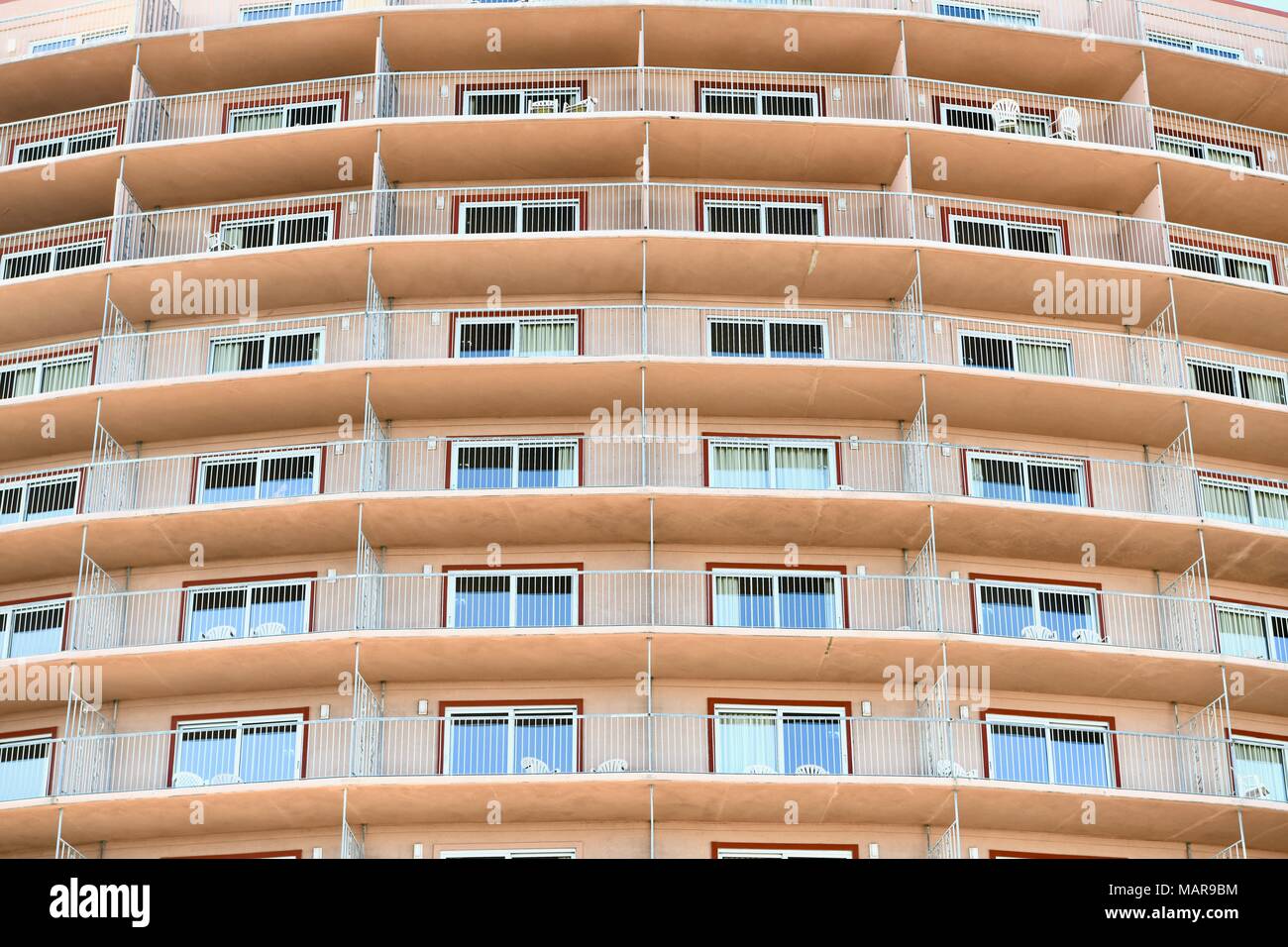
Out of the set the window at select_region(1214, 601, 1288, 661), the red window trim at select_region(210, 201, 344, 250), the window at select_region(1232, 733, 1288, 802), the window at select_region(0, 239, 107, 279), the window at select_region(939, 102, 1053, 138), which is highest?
the window at select_region(939, 102, 1053, 138)

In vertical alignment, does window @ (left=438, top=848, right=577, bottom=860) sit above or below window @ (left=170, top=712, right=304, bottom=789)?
below

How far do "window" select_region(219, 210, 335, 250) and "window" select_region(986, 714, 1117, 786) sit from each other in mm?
18466

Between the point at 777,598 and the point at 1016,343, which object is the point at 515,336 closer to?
the point at 777,598

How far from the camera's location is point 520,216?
1407 inches

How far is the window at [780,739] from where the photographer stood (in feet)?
101

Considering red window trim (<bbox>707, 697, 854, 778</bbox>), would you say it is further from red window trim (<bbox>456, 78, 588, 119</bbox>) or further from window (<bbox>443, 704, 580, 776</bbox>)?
red window trim (<bbox>456, 78, 588, 119</bbox>)

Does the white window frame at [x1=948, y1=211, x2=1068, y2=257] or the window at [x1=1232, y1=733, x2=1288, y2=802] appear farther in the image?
the white window frame at [x1=948, y1=211, x2=1068, y2=257]

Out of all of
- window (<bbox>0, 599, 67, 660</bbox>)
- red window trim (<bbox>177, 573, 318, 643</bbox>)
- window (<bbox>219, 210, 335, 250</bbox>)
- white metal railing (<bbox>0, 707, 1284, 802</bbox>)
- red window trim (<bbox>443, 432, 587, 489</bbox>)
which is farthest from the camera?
window (<bbox>219, 210, 335, 250</bbox>)

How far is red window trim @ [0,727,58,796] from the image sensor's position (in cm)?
3120

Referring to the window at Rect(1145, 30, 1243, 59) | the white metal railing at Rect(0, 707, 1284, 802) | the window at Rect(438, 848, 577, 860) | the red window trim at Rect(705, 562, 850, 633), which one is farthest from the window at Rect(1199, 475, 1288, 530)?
the window at Rect(438, 848, 577, 860)

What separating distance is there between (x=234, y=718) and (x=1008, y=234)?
66.6ft

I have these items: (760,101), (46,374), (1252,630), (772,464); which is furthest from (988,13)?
(46,374)

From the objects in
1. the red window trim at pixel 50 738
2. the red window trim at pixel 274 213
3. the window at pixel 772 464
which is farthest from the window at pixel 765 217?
the red window trim at pixel 50 738

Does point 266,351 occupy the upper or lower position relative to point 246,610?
upper
